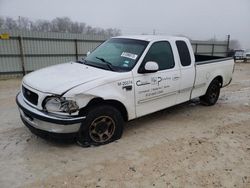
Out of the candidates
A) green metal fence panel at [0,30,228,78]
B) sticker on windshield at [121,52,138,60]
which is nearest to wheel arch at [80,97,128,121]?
sticker on windshield at [121,52,138,60]

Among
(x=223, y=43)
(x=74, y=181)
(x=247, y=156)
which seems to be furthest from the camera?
(x=223, y=43)

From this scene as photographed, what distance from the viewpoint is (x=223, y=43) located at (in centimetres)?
2447

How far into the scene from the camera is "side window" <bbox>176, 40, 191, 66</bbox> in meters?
4.78

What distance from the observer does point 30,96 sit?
3.52 m

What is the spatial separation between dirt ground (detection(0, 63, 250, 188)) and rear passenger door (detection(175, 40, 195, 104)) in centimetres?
64

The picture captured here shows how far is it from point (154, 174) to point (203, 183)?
2.07 feet

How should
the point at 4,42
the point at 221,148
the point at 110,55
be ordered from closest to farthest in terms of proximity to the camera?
the point at 221,148
the point at 110,55
the point at 4,42

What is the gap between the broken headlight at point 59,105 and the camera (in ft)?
10.4

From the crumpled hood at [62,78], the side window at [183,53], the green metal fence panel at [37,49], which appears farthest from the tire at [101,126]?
the green metal fence panel at [37,49]

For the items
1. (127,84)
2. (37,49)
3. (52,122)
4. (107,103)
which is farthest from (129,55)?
(37,49)

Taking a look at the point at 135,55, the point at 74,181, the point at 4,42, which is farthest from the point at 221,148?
the point at 4,42

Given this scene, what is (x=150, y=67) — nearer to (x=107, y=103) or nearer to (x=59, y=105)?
(x=107, y=103)

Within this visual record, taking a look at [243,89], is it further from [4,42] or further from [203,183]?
[4,42]

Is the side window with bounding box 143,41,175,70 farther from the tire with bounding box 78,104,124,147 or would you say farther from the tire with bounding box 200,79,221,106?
the tire with bounding box 200,79,221,106
